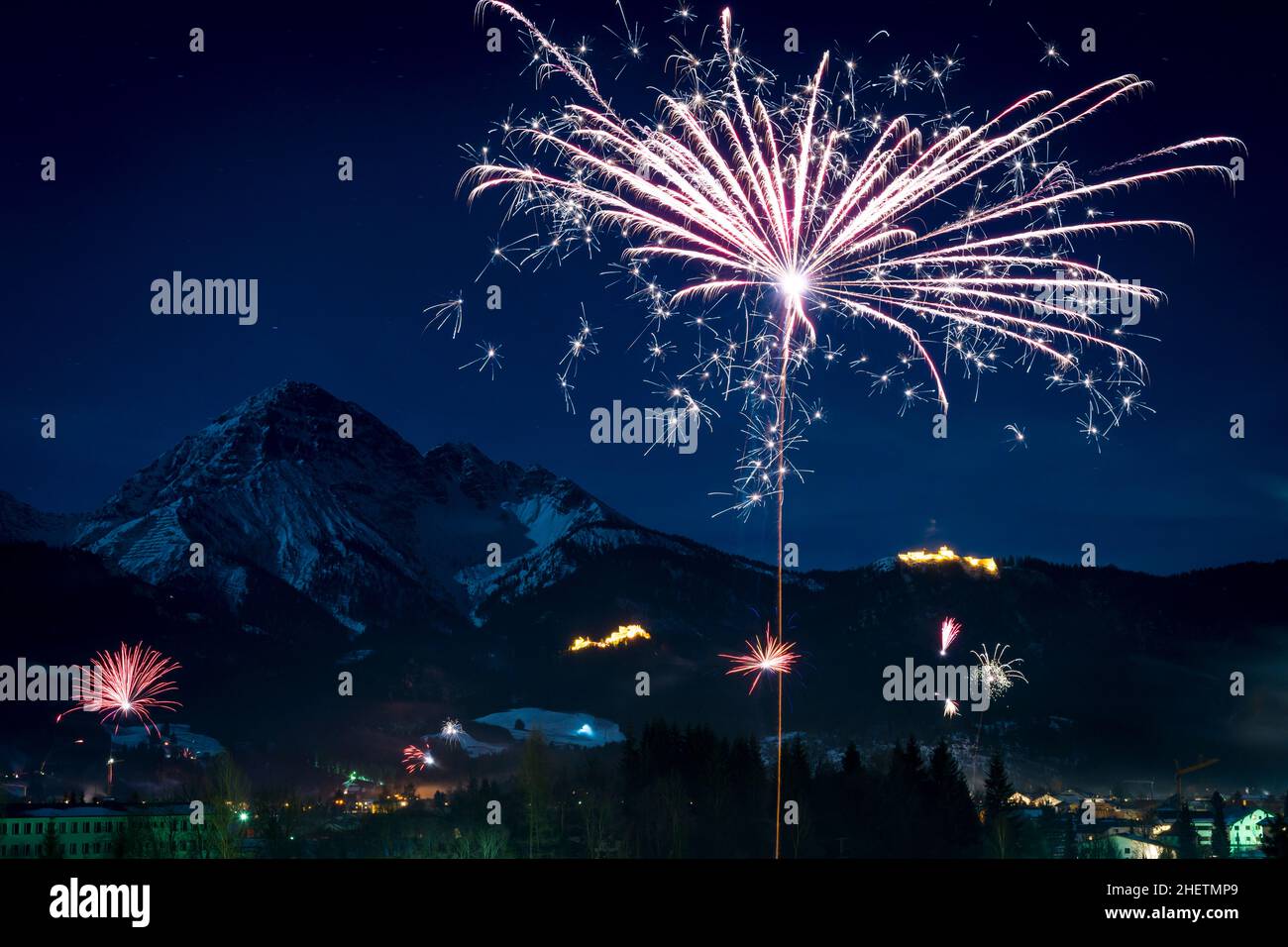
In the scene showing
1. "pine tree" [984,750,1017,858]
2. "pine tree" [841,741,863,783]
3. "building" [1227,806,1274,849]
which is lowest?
"building" [1227,806,1274,849]

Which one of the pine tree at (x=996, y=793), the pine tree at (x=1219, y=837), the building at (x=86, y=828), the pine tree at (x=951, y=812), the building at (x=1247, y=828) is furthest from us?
the building at (x=1247, y=828)

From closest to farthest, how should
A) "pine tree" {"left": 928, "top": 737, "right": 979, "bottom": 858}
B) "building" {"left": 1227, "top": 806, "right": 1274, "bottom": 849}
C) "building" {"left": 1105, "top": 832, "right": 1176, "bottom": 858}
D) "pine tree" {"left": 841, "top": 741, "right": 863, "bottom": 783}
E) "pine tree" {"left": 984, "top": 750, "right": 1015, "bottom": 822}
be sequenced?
"pine tree" {"left": 928, "top": 737, "right": 979, "bottom": 858} < "pine tree" {"left": 841, "top": 741, "right": 863, "bottom": 783} < "pine tree" {"left": 984, "top": 750, "right": 1015, "bottom": 822} < "building" {"left": 1105, "top": 832, "right": 1176, "bottom": 858} < "building" {"left": 1227, "top": 806, "right": 1274, "bottom": 849}

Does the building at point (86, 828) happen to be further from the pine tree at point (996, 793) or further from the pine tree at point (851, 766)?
the pine tree at point (996, 793)

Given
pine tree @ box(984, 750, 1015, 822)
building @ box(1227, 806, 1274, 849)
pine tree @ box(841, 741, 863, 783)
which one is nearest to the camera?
pine tree @ box(841, 741, 863, 783)

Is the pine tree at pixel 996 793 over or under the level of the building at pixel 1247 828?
over

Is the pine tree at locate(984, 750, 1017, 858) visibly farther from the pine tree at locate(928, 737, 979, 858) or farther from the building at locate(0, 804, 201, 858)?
the building at locate(0, 804, 201, 858)

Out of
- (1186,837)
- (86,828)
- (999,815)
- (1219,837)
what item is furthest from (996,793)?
(86,828)

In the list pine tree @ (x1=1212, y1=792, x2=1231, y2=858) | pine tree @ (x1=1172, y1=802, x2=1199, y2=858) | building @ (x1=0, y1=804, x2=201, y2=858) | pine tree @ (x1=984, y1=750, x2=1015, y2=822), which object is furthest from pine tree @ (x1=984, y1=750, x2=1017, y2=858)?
building @ (x1=0, y1=804, x2=201, y2=858)

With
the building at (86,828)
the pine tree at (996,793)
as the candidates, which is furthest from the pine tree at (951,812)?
the building at (86,828)

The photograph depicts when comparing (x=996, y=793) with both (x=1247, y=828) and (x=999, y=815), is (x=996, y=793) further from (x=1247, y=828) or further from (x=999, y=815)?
(x=1247, y=828)
